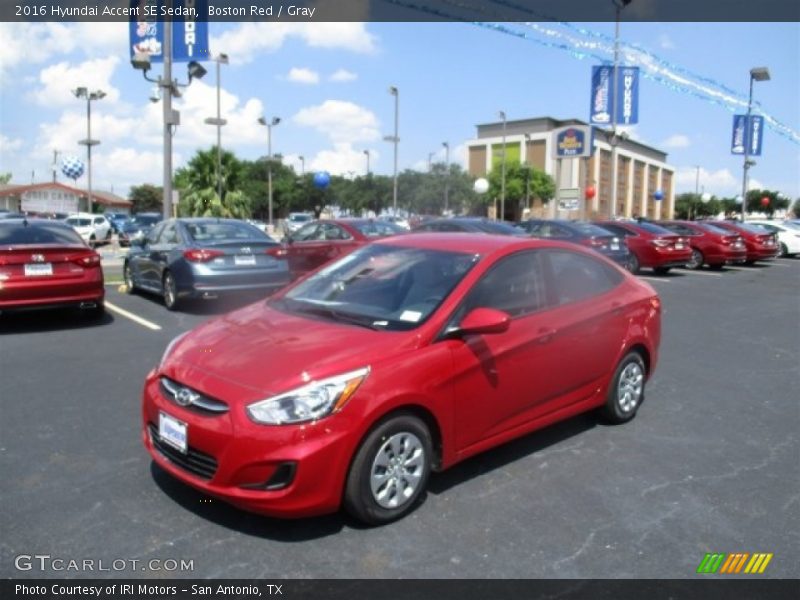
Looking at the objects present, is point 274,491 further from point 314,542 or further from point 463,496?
point 463,496

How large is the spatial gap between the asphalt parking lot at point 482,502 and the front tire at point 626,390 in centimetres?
14

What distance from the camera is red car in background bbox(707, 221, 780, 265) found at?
822 inches

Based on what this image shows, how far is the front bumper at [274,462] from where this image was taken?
326 centimetres

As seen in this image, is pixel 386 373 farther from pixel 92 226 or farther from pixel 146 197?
pixel 146 197

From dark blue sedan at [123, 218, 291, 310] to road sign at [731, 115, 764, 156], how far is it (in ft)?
115

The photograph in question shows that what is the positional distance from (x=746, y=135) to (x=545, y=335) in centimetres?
3920

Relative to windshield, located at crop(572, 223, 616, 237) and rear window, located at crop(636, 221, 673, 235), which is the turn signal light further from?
rear window, located at crop(636, 221, 673, 235)

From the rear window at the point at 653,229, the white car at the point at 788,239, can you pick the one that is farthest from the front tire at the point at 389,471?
the white car at the point at 788,239

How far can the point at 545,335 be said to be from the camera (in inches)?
176

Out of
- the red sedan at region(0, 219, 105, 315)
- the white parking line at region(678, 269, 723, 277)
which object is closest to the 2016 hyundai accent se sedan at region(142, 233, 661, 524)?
the red sedan at region(0, 219, 105, 315)

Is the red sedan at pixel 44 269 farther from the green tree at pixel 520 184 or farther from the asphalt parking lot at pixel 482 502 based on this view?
the green tree at pixel 520 184

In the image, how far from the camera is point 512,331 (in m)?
4.27

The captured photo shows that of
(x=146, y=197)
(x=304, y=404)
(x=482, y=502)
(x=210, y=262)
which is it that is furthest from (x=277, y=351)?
(x=146, y=197)
